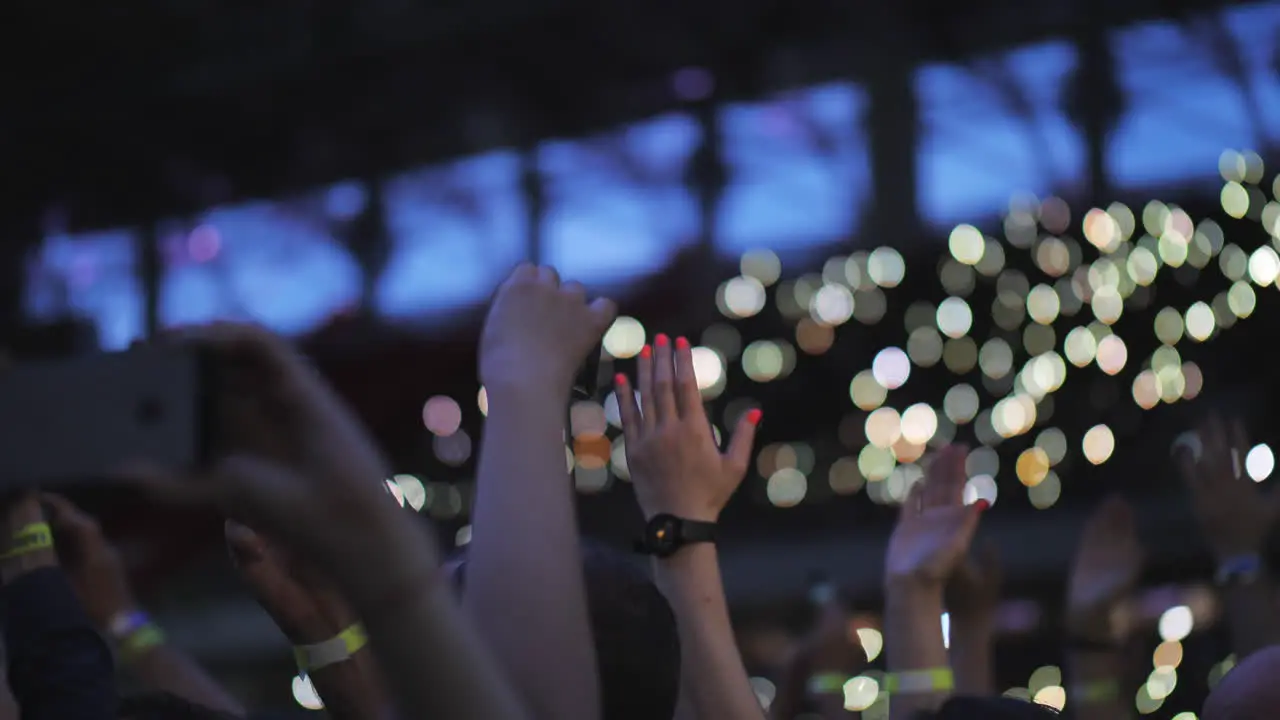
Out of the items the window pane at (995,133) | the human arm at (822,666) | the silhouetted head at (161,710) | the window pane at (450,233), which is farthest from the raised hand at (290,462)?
the window pane at (450,233)

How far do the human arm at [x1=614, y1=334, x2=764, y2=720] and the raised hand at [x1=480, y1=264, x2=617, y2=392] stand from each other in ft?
1.28

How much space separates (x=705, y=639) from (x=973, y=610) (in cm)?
88

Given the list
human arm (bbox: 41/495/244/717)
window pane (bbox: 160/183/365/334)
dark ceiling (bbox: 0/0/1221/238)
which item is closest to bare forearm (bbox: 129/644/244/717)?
human arm (bbox: 41/495/244/717)

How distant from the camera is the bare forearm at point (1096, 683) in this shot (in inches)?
83.0

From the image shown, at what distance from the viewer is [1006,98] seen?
13.7 meters

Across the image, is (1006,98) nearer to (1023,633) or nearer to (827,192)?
(827,192)

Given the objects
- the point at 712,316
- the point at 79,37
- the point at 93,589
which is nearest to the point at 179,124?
the point at 79,37

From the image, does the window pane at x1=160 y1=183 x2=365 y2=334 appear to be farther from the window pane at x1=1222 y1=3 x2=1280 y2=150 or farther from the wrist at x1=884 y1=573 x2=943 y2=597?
the wrist at x1=884 y1=573 x2=943 y2=597

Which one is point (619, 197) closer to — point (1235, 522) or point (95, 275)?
point (95, 275)

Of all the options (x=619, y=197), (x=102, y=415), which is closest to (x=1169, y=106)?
(x=619, y=197)

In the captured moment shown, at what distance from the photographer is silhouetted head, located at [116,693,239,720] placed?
1179mm

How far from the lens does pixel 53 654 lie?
119 centimetres

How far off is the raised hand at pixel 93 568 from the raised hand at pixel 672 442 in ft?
2.16

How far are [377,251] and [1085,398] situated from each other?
9.07 metres
